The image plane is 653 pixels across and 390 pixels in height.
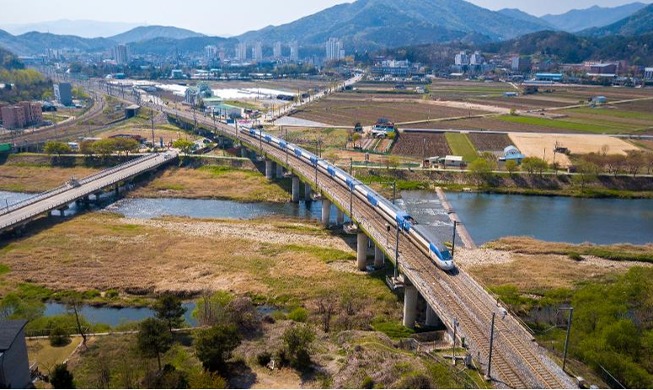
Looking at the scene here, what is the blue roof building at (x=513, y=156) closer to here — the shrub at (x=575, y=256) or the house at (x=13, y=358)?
the shrub at (x=575, y=256)

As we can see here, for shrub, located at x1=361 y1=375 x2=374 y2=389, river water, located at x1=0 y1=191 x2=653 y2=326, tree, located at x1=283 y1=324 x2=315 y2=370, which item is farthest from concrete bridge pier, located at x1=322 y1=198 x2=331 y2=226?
shrub, located at x1=361 y1=375 x2=374 y2=389

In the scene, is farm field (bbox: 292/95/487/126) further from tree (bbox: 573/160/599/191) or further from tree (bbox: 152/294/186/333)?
tree (bbox: 152/294/186/333)

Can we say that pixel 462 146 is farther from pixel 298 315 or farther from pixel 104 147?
pixel 298 315

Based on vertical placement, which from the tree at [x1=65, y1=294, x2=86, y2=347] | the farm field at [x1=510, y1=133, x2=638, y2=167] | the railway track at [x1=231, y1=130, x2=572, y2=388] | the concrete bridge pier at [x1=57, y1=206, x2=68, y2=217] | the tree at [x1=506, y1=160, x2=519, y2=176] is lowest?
the tree at [x1=65, y1=294, x2=86, y2=347]

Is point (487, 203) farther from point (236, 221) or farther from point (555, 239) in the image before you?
point (236, 221)

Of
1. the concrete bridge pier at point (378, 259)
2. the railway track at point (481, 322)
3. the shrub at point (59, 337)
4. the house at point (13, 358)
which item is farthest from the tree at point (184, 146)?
the house at point (13, 358)

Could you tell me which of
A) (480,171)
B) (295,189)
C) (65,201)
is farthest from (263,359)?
(480,171)
